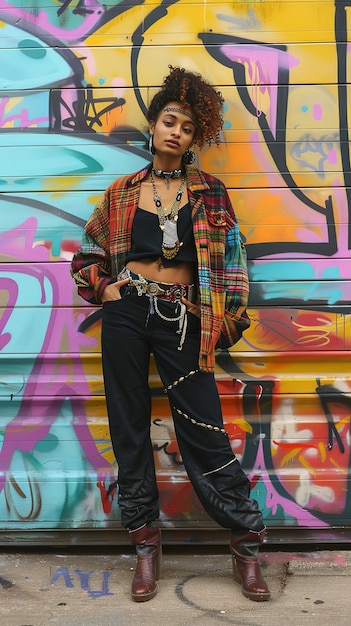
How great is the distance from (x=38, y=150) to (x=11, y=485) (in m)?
1.62

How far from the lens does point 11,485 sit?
3436 mm

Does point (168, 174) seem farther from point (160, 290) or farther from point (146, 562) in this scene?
point (146, 562)

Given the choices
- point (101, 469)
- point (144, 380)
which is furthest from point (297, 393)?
point (101, 469)

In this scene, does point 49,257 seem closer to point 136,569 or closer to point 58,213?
point 58,213

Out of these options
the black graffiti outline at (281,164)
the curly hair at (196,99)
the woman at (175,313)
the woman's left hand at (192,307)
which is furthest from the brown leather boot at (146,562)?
the curly hair at (196,99)

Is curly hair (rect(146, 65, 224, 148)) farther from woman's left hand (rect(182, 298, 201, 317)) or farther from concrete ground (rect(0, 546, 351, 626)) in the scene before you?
concrete ground (rect(0, 546, 351, 626))

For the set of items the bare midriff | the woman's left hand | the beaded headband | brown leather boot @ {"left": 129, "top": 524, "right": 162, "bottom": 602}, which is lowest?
brown leather boot @ {"left": 129, "top": 524, "right": 162, "bottom": 602}

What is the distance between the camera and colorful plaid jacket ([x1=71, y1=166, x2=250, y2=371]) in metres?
2.95

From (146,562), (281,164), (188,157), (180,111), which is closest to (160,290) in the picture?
(188,157)

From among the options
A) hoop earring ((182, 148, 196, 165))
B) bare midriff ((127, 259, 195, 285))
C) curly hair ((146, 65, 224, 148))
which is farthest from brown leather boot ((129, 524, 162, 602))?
curly hair ((146, 65, 224, 148))

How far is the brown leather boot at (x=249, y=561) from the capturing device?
2873 millimetres

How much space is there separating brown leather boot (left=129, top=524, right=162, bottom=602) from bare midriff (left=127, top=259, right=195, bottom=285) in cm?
105

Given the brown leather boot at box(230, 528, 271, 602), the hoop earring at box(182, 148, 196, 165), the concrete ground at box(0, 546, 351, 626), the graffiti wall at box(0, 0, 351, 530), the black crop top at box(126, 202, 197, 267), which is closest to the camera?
the concrete ground at box(0, 546, 351, 626)

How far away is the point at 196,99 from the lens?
295cm
